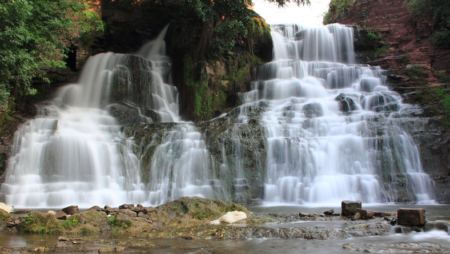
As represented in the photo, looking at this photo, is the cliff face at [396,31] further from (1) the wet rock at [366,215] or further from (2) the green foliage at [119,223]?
(2) the green foliage at [119,223]

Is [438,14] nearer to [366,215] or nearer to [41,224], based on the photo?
[366,215]

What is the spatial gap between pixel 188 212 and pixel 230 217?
0.91 m

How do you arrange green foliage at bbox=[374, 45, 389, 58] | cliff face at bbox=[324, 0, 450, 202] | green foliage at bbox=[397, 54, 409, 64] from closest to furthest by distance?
1. cliff face at bbox=[324, 0, 450, 202]
2. green foliage at bbox=[397, 54, 409, 64]
3. green foliage at bbox=[374, 45, 389, 58]

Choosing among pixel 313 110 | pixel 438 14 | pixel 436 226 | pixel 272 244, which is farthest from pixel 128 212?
pixel 438 14

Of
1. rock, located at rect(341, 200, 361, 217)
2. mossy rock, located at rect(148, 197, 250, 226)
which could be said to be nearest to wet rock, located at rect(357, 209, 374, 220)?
rock, located at rect(341, 200, 361, 217)

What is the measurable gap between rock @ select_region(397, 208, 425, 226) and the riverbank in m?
0.12

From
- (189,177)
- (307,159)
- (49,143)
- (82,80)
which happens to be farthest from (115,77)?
(307,159)

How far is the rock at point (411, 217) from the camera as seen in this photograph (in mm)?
6418

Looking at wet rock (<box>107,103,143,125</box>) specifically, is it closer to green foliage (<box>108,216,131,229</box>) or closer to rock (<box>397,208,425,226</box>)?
green foliage (<box>108,216,131,229</box>)

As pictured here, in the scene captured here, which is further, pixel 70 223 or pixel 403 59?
pixel 403 59

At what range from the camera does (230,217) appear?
773 cm

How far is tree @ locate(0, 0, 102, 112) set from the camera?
13992 mm

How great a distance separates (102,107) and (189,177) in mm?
8096

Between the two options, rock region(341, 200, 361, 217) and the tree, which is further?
the tree
